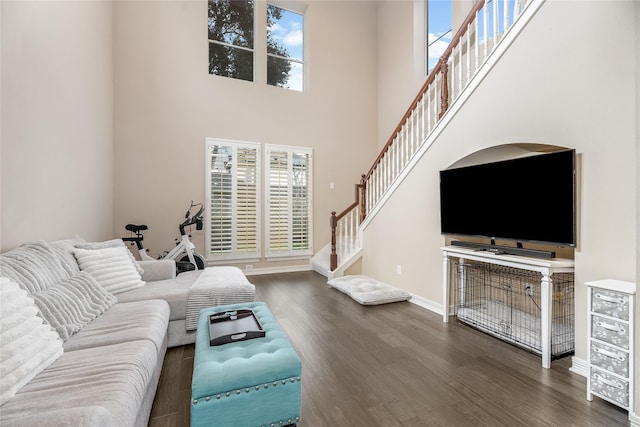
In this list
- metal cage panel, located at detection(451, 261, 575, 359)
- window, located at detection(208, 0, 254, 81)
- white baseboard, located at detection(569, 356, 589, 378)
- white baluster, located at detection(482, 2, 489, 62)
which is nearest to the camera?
white baseboard, located at detection(569, 356, 589, 378)

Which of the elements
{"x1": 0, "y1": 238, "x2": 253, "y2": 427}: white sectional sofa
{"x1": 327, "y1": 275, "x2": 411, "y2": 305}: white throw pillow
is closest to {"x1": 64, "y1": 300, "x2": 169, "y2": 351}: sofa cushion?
{"x1": 0, "y1": 238, "x2": 253, "y2": 427}: white sectional sofa

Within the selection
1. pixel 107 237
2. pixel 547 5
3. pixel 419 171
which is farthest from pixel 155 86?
pixel 547 5

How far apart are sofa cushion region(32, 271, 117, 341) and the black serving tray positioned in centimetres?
80

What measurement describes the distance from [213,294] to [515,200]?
2881 mm

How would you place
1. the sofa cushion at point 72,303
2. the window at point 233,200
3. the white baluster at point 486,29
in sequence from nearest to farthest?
the sofa cushion at point 72,303 → the white baluster at point 486,29 → the window at point 233,200

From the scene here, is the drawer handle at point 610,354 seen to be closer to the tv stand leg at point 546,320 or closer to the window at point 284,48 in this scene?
the tv stand leg at point 546,320

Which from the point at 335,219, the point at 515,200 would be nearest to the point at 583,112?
the point at 515,200

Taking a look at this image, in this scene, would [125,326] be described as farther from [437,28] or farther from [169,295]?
[437,28]

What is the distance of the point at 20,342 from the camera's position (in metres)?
1.31

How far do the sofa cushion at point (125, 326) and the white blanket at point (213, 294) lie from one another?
266 millimetres

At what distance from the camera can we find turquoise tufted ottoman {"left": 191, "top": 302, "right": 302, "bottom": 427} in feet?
4.62

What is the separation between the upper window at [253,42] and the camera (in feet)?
18.2

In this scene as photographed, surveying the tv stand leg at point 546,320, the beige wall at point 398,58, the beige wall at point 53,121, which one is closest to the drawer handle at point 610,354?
the tv stand leg at point 546,320

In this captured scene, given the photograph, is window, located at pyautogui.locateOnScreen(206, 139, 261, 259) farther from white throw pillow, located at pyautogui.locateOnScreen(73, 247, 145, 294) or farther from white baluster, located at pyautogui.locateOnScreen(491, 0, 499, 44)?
white baluster, located at pyautogui.locateOnScreen(491, 0, 499, 44)
